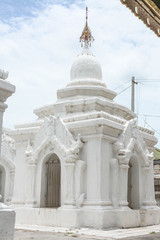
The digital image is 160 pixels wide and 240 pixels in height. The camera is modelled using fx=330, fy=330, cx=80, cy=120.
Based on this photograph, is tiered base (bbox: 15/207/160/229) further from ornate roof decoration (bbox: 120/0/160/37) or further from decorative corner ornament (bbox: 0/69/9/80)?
ornate roof decoration (bbox: 120/0/160/37)

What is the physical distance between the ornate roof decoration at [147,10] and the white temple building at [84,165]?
6730mm

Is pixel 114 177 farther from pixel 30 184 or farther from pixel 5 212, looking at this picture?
pixel 5 212

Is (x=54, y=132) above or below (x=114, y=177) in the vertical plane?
above

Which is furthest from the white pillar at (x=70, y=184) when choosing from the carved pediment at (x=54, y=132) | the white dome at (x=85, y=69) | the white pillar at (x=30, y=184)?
the white dome at (x=85, y=69)

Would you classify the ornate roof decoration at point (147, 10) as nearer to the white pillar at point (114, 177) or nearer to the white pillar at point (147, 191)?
the white pillar at point (114, 177)

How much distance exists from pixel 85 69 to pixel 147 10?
439 inches

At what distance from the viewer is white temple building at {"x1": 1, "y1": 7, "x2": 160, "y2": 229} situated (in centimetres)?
1265

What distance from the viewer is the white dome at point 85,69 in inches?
667

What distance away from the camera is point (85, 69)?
56.0ft

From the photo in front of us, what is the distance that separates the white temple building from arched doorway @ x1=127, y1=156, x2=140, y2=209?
43 mm

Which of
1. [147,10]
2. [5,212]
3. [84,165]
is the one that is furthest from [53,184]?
[147,10]

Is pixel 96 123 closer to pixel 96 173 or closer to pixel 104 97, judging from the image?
pixel 96 173

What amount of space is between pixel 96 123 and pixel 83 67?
5.22m

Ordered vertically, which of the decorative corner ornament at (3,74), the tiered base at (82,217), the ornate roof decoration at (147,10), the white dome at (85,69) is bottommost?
the tiered base at (82,217)
